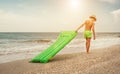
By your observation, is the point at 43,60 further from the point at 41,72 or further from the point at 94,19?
the point at 94,19

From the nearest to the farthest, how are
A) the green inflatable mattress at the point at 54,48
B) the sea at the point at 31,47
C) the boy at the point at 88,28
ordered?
the green inflatable mattress at the point at 54,48 → the boy at the point at 88,28 → the sea at the point at 31,47

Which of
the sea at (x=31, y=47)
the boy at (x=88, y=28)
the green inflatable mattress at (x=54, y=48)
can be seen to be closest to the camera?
the green inflatable mattress at (x=54, y=48)

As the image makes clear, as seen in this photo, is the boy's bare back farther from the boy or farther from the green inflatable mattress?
the green inflatable mattress

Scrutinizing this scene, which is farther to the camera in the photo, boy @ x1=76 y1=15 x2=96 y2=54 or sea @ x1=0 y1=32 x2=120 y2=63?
sea @ x1=0 y1=32 x2=120 y2=63

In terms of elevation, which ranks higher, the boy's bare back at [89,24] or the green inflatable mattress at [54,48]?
the boy's bare back at [89,24]

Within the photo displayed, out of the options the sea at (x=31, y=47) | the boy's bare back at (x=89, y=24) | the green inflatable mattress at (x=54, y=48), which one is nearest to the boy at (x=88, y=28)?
the boy's bare back at (x=89, y=24)

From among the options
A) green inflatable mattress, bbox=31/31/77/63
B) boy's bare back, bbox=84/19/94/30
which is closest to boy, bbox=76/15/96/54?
boy's bare back, bbox=84/19/94/30

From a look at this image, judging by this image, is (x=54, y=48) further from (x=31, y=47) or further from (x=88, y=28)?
(x=31, y=47)

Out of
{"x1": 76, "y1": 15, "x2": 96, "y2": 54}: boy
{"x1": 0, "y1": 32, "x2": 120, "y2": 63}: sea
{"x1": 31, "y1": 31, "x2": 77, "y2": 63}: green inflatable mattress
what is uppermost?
{"x1": 76, "y1": 15, "x2": 96, "y2": 54}: boy

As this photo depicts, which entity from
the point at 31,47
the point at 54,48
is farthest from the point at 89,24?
the point at 31,47

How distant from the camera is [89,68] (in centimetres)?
604

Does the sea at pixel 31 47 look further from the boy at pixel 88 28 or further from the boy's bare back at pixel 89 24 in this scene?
the boy's bare back at pixel 89 24

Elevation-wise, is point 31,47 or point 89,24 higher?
point 89,24

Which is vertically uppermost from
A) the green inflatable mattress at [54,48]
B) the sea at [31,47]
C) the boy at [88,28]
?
the boy at [88,28]
